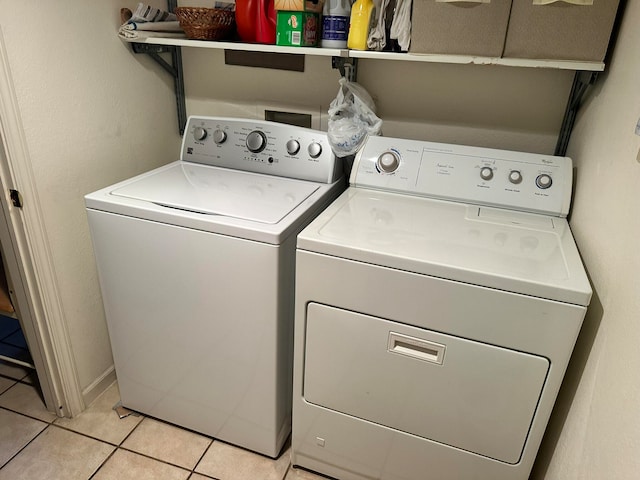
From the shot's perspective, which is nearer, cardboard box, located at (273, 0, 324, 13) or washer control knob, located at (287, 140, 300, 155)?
cardboard box, located at (273, 0, 324, 13)

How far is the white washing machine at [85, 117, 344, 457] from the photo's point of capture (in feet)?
4.33

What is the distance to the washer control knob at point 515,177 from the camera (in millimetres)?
1468

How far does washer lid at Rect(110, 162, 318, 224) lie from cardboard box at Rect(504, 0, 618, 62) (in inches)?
29.7

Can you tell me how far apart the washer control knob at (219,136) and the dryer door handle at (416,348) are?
98 centimetres

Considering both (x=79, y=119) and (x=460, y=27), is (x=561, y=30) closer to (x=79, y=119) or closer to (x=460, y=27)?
(x=460, y=27)

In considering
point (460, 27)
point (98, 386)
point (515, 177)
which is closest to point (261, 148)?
point (460, 27)

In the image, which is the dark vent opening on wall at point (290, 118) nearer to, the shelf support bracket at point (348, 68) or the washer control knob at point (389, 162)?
the shelf support bracket at point (348, 68)

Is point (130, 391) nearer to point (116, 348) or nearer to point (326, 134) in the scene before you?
point (116, 348)

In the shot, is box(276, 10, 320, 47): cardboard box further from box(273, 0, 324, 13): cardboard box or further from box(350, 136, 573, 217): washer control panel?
box(350, 136, 573, 217): washer control panel

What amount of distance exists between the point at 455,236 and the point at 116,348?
4.04 feet

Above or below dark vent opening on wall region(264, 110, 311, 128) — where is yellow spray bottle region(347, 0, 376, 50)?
above

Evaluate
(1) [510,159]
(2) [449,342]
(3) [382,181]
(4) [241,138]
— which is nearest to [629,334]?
(2) [449,342]

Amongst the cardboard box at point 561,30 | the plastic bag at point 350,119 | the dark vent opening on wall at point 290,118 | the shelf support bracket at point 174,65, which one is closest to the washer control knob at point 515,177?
the cardboard box at point 561,30

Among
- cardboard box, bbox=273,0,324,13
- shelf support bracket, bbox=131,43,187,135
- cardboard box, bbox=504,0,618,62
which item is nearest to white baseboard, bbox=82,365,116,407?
shelf support bracket, bbox=131,43,187,135
